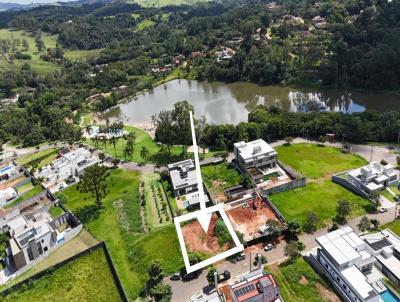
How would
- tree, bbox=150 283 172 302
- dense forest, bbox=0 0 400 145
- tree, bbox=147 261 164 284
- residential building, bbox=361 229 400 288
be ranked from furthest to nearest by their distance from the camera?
dense forest, bbox=0 0 400 145
tree, bbox=147 261 164 284
residential building, bbox=361 229 400 288
tree, bbox=150 283 172 302

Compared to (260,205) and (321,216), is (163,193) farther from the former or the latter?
(321,216)

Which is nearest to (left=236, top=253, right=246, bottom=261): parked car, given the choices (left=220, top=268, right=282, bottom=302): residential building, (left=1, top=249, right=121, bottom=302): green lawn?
(left=220, top=268, right=282, bottom=302): residential building

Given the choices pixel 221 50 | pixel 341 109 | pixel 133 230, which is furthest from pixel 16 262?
pixel 221 50

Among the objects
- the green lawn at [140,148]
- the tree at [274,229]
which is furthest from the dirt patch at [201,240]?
the green lawn at [140,148]

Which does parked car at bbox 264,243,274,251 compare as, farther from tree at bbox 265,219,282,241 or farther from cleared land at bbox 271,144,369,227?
cleared land at bbox 271,144,369,227

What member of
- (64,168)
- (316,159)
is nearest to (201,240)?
(316,159)

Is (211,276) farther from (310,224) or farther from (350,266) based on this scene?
(310,224)
